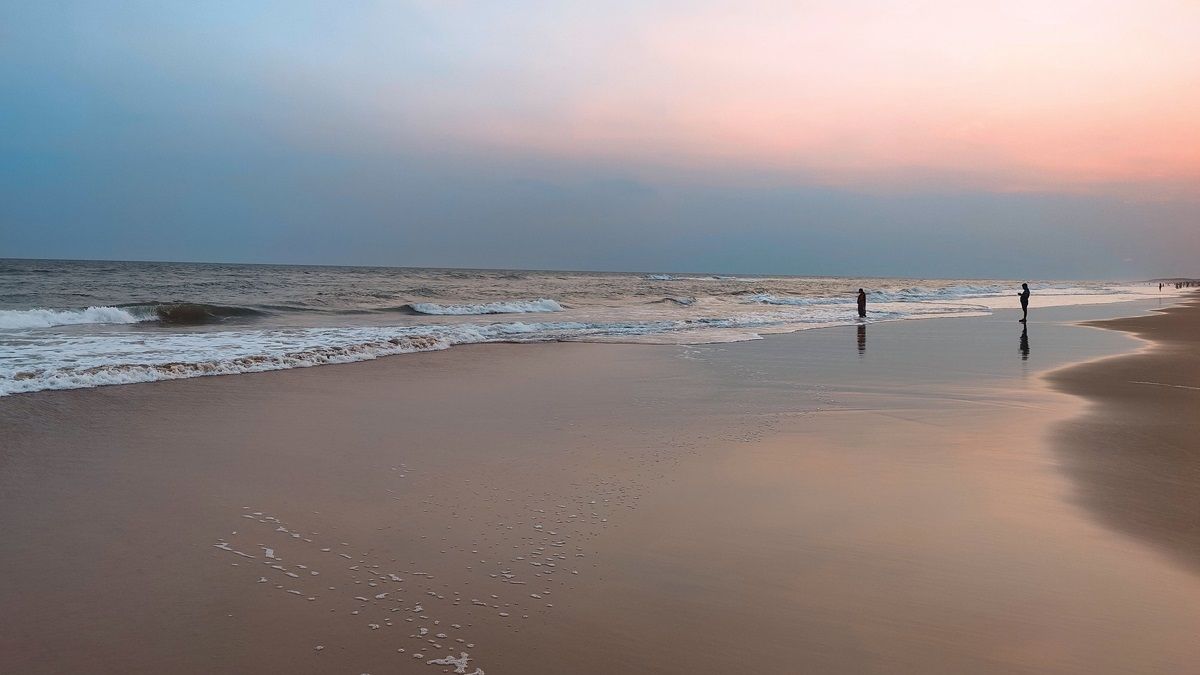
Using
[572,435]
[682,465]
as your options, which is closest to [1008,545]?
[682,465]

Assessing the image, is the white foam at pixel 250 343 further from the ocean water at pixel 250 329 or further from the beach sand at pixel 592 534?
the beach sand at pixel 592 534

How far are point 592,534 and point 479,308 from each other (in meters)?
27.7

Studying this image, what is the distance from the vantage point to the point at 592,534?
4625mm

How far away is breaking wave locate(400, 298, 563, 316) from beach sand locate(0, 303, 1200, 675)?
2117 cm

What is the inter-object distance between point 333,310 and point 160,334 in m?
11.7

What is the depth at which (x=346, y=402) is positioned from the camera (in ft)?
29.7

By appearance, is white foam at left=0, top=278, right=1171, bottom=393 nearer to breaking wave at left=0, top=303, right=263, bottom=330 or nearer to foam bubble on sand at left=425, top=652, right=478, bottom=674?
breaking wave at left=0, top=303, right=263, bottom=330

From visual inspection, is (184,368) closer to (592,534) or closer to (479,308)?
(592,534)

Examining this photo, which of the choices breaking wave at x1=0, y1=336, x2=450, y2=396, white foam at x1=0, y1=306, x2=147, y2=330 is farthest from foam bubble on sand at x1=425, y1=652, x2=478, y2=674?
white foam at x1=0, y1=306, x2=147, y2=330

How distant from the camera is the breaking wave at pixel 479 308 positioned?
30641mm

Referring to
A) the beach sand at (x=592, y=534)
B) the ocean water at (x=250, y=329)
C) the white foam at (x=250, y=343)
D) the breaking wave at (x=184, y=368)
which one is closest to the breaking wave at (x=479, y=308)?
the ocean water at (x=250, y=329)

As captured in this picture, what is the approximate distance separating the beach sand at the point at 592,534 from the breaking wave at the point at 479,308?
21.2 meters

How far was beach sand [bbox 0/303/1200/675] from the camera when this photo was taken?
329cm

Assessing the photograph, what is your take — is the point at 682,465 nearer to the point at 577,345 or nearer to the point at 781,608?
the point at 781,608
